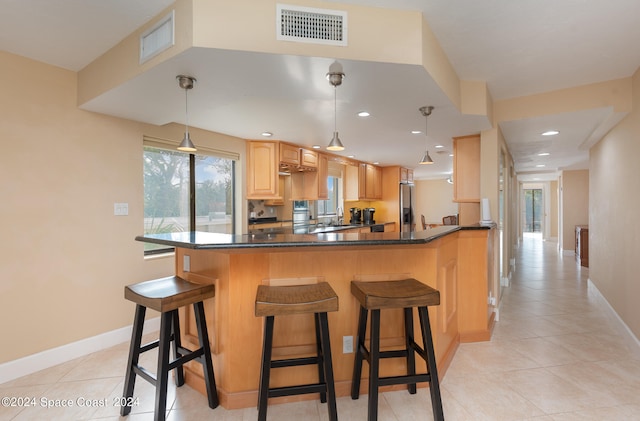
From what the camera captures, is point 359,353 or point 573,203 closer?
point 359,353

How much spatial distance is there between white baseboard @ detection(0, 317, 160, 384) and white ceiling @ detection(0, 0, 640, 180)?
2033 mm

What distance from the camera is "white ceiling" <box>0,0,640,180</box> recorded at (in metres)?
1.81

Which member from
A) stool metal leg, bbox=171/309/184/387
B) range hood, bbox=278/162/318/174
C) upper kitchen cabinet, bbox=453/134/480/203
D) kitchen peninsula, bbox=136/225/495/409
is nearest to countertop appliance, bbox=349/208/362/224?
range hood, bbox=278/162/318/174

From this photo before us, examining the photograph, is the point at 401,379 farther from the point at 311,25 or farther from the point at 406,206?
the point at 406,206

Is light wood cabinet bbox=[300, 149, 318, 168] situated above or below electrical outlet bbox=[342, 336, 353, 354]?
above

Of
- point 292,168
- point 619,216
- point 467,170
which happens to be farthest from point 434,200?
point 619,216

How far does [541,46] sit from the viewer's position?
2.23 meters

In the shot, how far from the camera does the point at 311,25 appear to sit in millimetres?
1742

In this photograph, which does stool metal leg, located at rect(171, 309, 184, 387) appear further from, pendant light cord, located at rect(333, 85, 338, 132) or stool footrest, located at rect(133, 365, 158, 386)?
pendant light cord, located at rect(333, 85, 338, 132)

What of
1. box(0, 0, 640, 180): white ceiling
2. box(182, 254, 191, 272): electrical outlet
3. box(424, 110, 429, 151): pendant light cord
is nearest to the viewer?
box(0, 0, 640, 180): white ceiling

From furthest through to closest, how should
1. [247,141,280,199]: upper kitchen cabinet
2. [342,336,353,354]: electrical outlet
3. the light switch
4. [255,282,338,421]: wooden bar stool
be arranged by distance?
[247,141,280,199]: upper kitchen cabinet → the light switch → [342,336,353,354]: electrical outlet → [255,282,338,421]: wooden bar stool

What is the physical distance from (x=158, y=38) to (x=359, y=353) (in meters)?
2.25

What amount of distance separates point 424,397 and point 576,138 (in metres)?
4.21

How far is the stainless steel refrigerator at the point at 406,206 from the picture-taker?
6.98 metres
